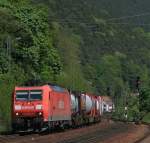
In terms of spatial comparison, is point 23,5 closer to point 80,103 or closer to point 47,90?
point 80,103

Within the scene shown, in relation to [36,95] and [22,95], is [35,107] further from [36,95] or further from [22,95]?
[22,95]

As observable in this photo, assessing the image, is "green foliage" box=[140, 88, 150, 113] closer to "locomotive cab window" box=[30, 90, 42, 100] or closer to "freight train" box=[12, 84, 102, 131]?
"freight train" box=[12, 84, 102, 131]

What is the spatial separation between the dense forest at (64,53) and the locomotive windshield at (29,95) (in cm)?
233

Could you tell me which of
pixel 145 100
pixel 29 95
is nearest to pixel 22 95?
pixel 29 95

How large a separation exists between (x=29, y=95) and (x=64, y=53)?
63.5m

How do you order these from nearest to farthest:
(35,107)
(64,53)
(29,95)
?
(35,107) < (29,95) < (64,53)

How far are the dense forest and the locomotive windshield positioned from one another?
2328mm

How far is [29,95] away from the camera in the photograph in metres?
42.5

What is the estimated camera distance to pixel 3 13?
72375 millimetres

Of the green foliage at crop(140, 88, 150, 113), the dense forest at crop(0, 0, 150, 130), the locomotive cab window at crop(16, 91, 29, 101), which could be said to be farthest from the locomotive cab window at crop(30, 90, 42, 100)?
the green foliage at crop(140, 88, 150, 113)

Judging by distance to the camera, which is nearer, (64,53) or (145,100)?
(64,53)

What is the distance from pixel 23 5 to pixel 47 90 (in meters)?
45.0

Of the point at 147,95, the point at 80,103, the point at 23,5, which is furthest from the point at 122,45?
the point at 80,103

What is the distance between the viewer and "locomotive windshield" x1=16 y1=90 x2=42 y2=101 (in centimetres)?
4247
